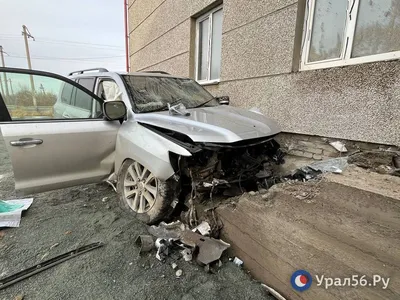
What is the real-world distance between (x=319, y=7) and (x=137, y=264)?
410cm

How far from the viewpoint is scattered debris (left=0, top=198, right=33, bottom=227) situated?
2.68m

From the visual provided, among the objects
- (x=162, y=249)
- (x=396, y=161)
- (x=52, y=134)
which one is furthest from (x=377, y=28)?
(x=52, y=134)

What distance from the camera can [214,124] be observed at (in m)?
2.42

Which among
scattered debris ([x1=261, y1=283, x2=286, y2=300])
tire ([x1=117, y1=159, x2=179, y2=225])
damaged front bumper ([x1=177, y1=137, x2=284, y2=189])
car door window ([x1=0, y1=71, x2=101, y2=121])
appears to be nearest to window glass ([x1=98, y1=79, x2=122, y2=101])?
car door window ([x1=0, y1=71, x2=101, y2=121])

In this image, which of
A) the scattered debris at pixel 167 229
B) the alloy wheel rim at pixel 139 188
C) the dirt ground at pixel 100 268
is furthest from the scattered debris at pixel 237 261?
the alloy wheel rim at pixel 139 188

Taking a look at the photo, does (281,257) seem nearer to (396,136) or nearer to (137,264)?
(137,264)

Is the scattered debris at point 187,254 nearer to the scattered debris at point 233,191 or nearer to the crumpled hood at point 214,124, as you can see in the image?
the scattered debris at point 233,191

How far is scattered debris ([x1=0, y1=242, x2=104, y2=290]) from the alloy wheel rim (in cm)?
60

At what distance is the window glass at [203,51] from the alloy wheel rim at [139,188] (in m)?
4.06

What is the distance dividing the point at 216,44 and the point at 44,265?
539cm

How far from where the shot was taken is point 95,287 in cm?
183

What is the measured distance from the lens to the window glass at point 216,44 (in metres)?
5.46

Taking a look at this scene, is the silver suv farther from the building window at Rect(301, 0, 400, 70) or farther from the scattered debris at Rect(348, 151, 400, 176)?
the building window at Rect(301, 0, 400, 70)

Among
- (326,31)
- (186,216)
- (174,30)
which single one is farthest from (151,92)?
(174,30)
